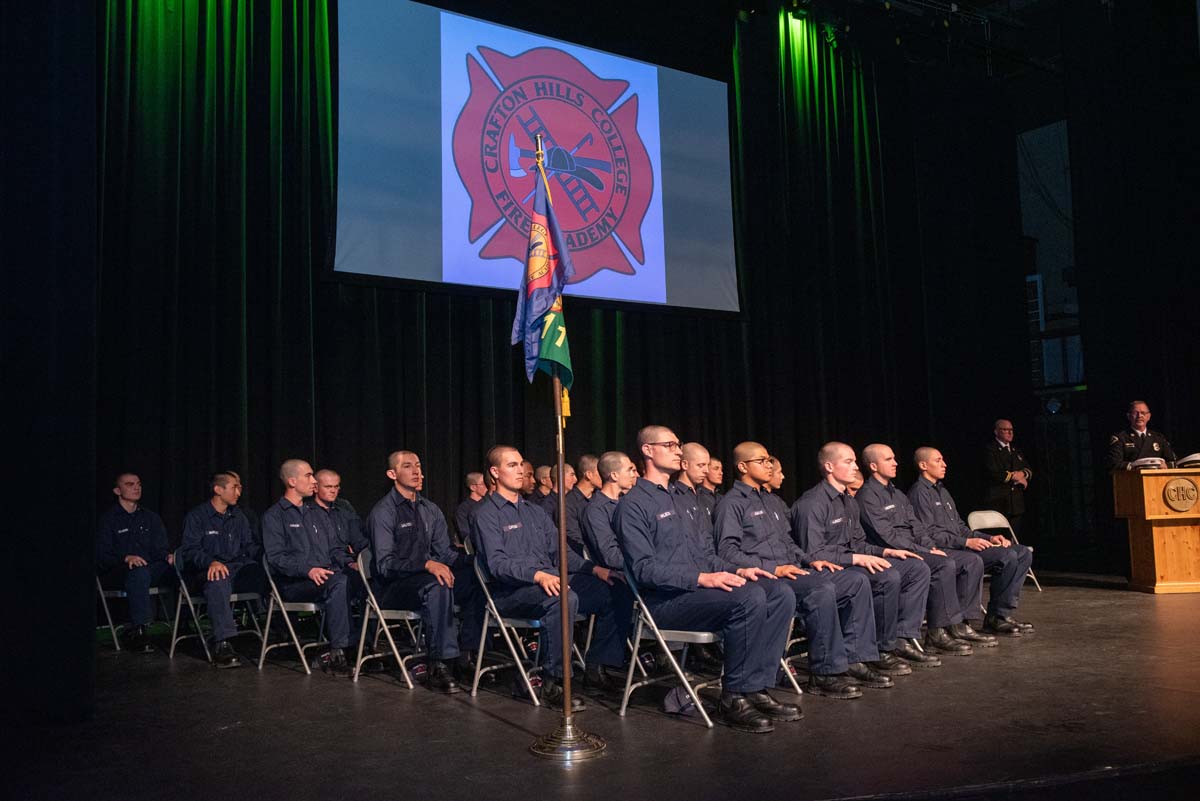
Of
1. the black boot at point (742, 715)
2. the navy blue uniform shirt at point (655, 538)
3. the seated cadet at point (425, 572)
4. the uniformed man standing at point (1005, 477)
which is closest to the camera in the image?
the black boot at point (742, 715)

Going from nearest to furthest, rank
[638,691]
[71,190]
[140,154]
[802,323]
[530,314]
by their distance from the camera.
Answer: [530,314] → [71,190] → [638,691] → [140,154] → [802,323]

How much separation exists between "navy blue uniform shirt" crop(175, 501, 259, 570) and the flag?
3457 mm

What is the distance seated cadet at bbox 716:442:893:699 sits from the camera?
197 inches

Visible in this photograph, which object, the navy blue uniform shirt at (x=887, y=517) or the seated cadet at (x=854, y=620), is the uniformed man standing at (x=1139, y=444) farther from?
the seated cadet at (x=854, y=620)

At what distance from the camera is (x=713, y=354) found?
10742mm

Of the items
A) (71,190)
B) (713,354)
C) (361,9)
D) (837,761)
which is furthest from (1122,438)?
(71,190)

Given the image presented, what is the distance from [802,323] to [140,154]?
6904 millimetres

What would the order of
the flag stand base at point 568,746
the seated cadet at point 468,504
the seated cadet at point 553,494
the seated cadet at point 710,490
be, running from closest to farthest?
the flag stand base at point 568,746 → the seated cadet at point 710,490 → the seated cadet at point 553,494 → the seated cadet at point 468,504

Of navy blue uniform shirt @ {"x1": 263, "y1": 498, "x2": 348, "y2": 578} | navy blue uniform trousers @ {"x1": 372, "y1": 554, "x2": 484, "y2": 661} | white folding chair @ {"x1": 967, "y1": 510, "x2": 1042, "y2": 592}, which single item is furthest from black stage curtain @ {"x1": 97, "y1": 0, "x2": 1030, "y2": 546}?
navy blue uniform trousers @ {"x1": 372, "y1": 554, "x2": 484, "y2": 661}

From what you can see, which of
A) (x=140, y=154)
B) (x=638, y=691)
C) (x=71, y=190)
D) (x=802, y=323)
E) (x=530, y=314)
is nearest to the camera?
(x=530, y=314)

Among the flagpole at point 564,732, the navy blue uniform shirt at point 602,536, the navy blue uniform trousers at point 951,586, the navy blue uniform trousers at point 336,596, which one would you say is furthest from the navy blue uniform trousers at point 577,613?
the navy blue uniform trousers at point 951,586

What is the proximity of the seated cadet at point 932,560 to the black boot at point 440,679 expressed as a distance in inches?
107

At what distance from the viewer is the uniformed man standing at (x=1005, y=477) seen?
32.4ft

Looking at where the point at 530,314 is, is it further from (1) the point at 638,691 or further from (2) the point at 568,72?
(2) the point at 568,72
